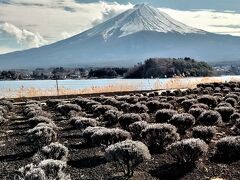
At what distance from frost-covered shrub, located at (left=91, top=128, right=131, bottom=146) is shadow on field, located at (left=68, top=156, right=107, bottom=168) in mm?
898

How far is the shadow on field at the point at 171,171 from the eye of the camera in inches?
428

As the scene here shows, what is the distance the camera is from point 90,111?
2638 cm

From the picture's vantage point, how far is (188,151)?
1172 centimetres

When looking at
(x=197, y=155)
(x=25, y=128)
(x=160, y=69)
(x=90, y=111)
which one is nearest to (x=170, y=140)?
(x=197, y=155)

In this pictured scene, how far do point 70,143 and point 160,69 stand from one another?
304 ft

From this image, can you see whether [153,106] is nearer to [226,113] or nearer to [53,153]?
[226,113]

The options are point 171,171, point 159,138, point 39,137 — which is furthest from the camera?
point 39,137

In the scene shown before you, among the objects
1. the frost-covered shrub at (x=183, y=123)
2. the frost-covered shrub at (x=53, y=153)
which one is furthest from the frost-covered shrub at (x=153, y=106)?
the frost-covered shrub at (x=53, y=153)

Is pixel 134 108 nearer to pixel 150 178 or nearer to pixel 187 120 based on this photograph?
pixel 187 120

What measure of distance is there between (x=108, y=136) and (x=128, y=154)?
10.3 ft

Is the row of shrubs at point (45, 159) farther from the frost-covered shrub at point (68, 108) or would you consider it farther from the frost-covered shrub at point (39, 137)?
the frost-covered shrub at point (68, 108)

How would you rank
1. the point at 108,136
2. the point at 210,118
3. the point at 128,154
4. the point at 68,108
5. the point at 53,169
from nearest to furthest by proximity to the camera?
the point at 53,169
the point at 128,154
the point at 108,136
the point at 210,118
the point at 68,108

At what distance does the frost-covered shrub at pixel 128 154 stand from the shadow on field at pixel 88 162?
131 cm

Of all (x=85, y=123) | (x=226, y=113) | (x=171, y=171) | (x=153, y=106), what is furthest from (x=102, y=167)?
(x=153, y=106)
